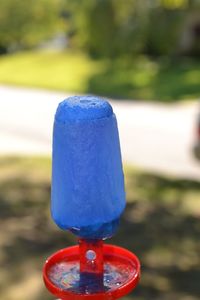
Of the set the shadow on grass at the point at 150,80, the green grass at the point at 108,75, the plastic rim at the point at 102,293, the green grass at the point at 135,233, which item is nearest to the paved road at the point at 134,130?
the shadow on grass at the point at 150,80

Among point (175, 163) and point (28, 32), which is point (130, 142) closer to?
point (175, 163)

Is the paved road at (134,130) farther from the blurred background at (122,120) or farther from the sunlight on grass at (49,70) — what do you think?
the sunlight on grass at (49,70)

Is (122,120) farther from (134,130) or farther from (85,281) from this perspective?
(85,281)

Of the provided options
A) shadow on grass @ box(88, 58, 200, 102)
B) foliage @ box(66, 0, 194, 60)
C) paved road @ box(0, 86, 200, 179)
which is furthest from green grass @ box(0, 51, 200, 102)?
paved road @ box(0, 86, 200, 179)

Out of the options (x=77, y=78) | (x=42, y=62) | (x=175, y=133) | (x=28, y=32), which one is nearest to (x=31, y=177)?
(x=175, y=133)

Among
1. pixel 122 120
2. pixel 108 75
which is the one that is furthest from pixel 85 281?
pixel 108 75

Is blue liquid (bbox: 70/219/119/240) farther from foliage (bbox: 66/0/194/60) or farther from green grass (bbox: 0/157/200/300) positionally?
foliage (bbox: 66/0/194/60)
